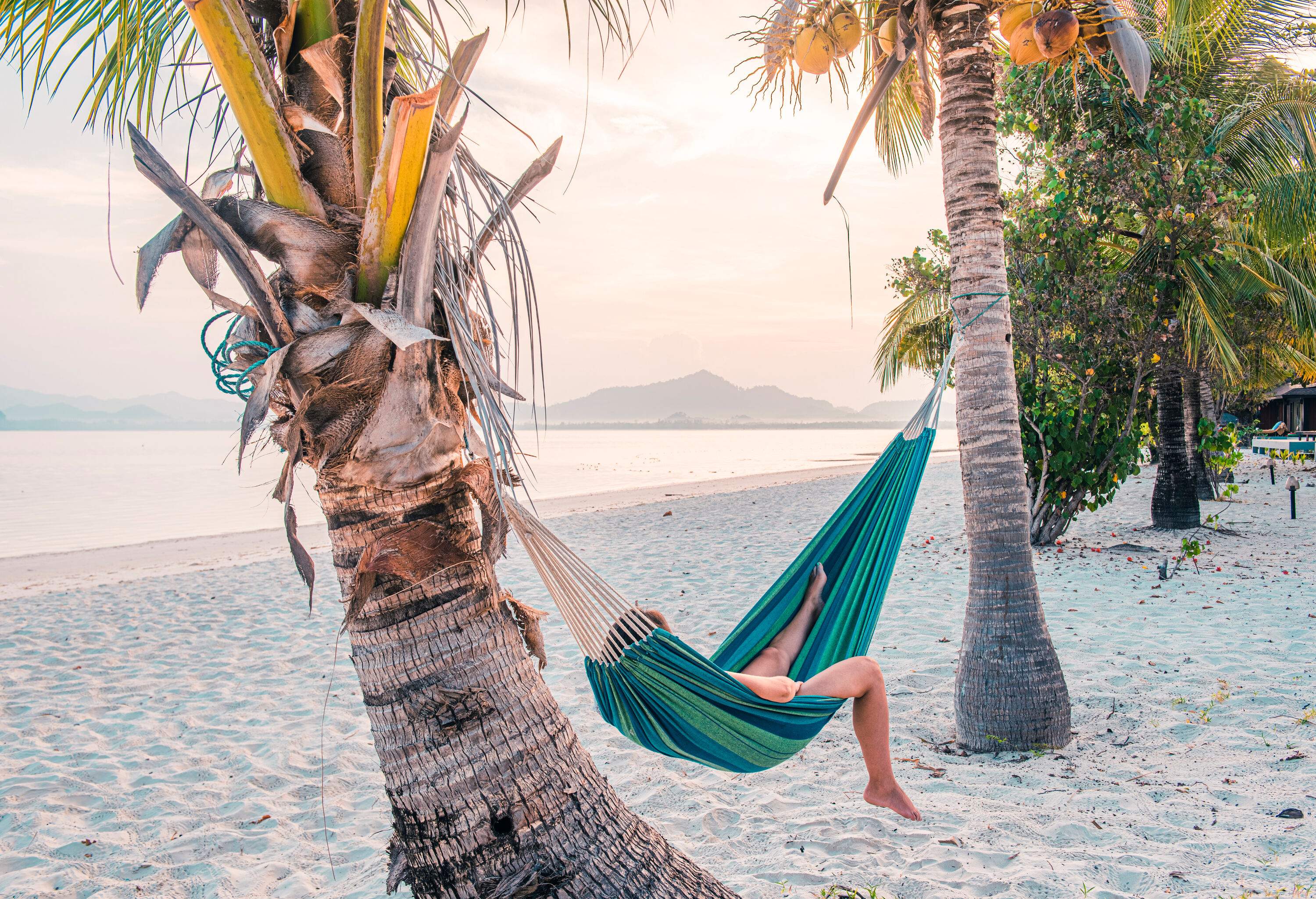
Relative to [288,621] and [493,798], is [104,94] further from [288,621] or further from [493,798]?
[288,621]

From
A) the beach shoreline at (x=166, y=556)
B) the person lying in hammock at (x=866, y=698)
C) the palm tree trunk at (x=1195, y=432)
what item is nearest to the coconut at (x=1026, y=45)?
the person lying in hammock at (x=866, y=698)

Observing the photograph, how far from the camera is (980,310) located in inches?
90.5

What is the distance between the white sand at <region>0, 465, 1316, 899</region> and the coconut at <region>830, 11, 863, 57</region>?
7.40 feet

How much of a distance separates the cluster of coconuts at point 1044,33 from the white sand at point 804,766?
2.00 m

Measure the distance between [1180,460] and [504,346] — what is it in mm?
5871

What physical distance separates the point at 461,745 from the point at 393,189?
2.53ft

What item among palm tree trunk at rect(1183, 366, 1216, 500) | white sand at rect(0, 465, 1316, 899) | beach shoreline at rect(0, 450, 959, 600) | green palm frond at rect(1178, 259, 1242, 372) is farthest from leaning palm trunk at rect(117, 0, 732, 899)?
palm tree trunk at rect(1183, 366, 1216, 500)

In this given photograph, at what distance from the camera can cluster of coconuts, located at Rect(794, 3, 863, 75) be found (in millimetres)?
2465

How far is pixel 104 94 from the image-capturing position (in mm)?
1585

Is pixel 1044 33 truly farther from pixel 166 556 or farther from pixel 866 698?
pixel 166 556

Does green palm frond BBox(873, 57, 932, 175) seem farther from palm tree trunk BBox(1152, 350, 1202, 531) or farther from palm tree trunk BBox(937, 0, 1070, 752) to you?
palm tree trunk BBox(1152, 350, 1202, 531)

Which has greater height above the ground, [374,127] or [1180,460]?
[374,127]

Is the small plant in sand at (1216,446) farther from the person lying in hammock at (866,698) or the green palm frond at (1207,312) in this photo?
the person lying in hammock at (866,698)

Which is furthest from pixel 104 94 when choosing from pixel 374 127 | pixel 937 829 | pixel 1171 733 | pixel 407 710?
pixel 1171 733
